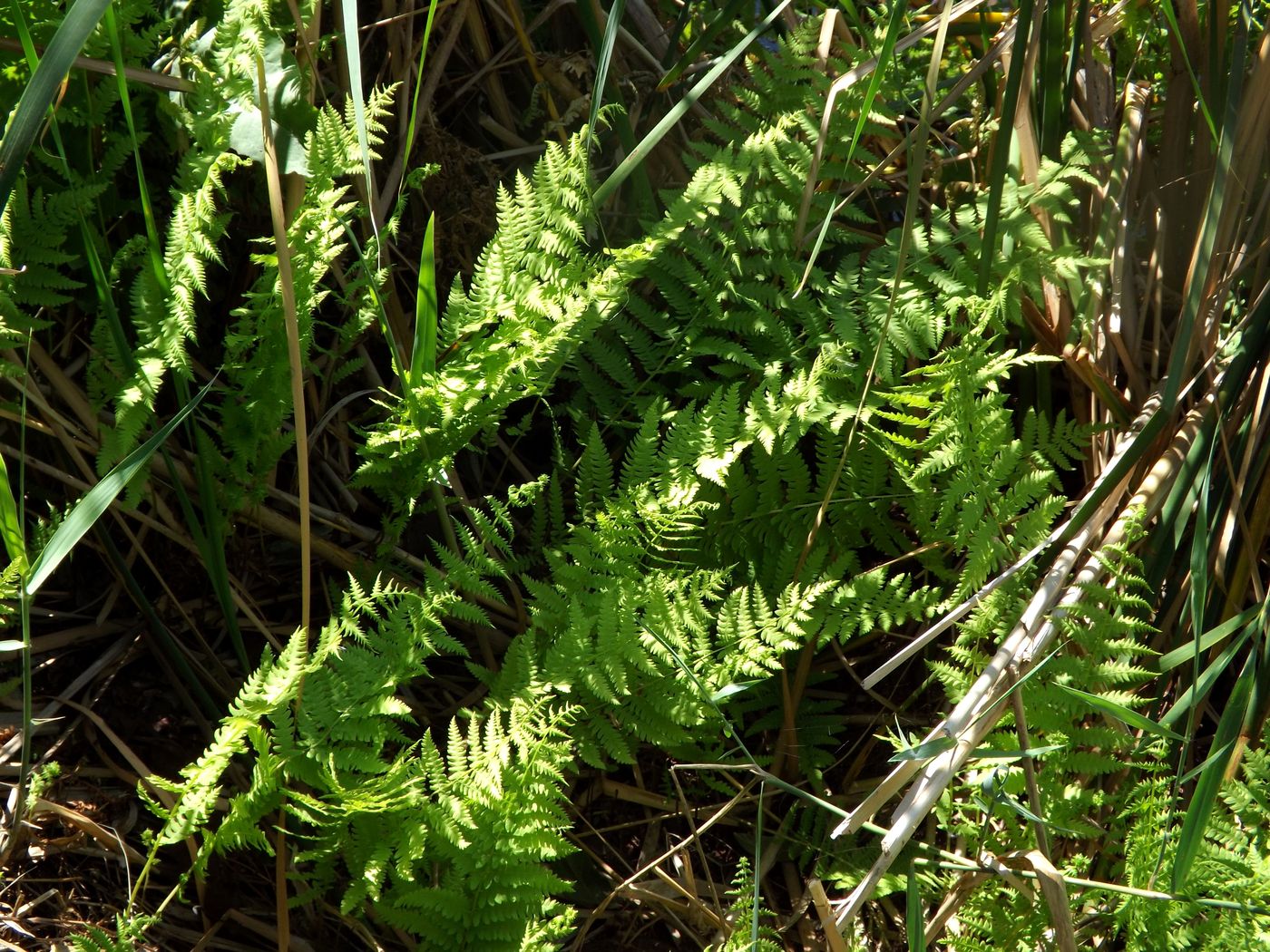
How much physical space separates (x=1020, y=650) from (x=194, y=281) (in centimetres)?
132

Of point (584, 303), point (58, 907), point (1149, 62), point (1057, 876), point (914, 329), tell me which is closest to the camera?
point (1057, 876)

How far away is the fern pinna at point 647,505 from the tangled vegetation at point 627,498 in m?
0.01

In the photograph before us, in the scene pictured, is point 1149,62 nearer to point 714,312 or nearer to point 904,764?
point 714,312

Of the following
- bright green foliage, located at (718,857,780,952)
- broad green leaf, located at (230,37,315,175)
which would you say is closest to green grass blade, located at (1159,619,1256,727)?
bright green foliage, located at (718,857,780,952)

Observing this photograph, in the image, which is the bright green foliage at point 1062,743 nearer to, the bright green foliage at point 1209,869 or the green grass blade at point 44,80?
the bright green foliage at point 1209,869

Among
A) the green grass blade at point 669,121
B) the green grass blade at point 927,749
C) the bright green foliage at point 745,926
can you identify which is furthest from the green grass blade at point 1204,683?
the green grass blade at point 669,121

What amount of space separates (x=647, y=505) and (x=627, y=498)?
0.05 meters

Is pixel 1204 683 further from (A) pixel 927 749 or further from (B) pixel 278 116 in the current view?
(B) pixel 278 116

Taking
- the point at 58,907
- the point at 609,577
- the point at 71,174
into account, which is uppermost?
the point at 71,174

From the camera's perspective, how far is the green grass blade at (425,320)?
169cm

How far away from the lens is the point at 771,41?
2.58 meters

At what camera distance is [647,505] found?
1.79 meters

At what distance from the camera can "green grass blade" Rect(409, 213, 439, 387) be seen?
5.54ft

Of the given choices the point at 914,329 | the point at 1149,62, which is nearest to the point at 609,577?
the point at 914,329
